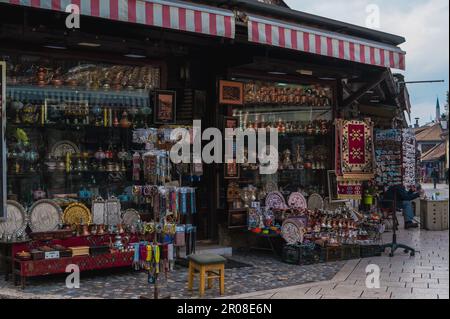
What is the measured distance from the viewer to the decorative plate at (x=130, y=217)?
862 cm

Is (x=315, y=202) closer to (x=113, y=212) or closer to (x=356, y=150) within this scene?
(x=356, y=150)

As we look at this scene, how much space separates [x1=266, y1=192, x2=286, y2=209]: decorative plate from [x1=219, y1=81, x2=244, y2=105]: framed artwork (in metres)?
1.79

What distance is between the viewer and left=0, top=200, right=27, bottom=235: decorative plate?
756 cm

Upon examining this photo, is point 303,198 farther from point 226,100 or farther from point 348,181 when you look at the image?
point 226,100

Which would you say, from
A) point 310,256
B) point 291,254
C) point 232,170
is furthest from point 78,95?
point 310,256

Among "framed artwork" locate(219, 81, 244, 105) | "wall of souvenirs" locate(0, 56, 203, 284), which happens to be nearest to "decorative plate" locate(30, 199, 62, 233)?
"wall of souvenirs" locate(0, 56, 203, 284)

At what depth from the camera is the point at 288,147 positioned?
11078mm

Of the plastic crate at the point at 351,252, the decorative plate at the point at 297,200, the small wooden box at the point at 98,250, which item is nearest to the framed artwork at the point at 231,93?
the decorative plate at the point at 297,200

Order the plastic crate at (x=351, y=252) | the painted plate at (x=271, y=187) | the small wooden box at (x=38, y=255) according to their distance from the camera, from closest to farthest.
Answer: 1. the small wooden box at (x=38, y=255)
2. the plastic crate at (x=351, y=252)
3. the painted plate at (x=271, y=187)

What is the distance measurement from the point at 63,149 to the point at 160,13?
2838 mm

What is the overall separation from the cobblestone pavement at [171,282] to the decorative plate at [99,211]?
840mm

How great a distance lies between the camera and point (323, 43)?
28.6 ft

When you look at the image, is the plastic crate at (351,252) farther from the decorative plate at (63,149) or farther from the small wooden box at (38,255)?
the small wooden box at (38,255)
